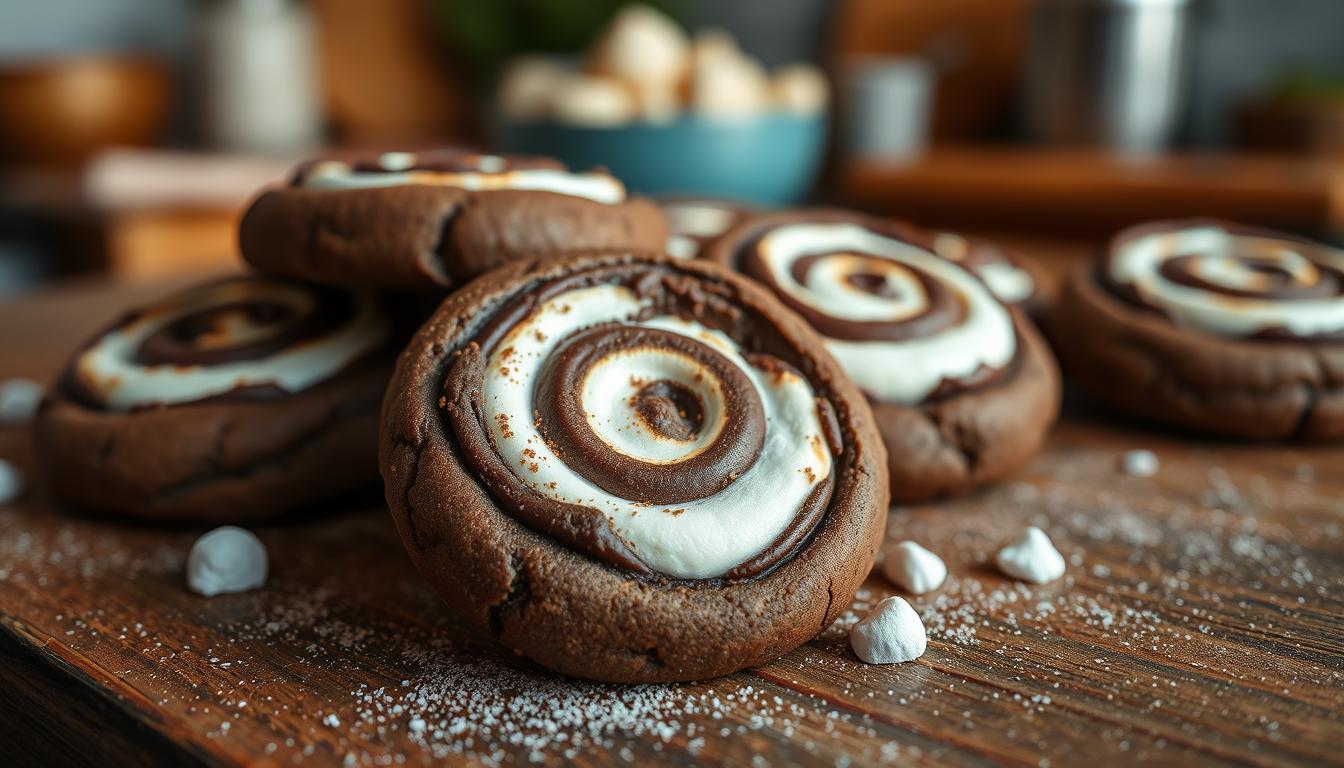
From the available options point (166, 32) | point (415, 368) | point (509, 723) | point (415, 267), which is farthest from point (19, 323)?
point (166, 32)

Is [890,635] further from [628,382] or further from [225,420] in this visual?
[225,420]

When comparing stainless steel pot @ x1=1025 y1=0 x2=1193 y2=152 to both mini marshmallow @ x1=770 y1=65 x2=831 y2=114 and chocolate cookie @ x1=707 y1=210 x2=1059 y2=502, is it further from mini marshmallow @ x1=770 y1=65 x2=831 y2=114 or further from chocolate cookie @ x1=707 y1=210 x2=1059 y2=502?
chocolate cookie @ x1=707 y1=210 x2=1059 y2=502

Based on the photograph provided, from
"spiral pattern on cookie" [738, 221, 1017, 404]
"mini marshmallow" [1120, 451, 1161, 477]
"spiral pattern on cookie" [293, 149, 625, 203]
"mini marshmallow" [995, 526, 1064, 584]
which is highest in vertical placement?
"spiral pattern on cookie" [293, 149, 625, 203]

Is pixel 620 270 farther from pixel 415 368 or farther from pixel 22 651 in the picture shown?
pixel 22 651

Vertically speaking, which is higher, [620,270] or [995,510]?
[620,270]

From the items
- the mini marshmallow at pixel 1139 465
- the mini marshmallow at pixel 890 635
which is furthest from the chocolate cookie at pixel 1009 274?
the mini marshmallow at pixel 890 635

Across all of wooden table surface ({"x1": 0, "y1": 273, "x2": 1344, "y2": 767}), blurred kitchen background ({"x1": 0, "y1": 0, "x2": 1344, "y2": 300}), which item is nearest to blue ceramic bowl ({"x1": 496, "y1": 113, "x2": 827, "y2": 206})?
blurred kitchen background ({"x1": 0, "y1": 0, "x2": 1344, "y2": 300})
